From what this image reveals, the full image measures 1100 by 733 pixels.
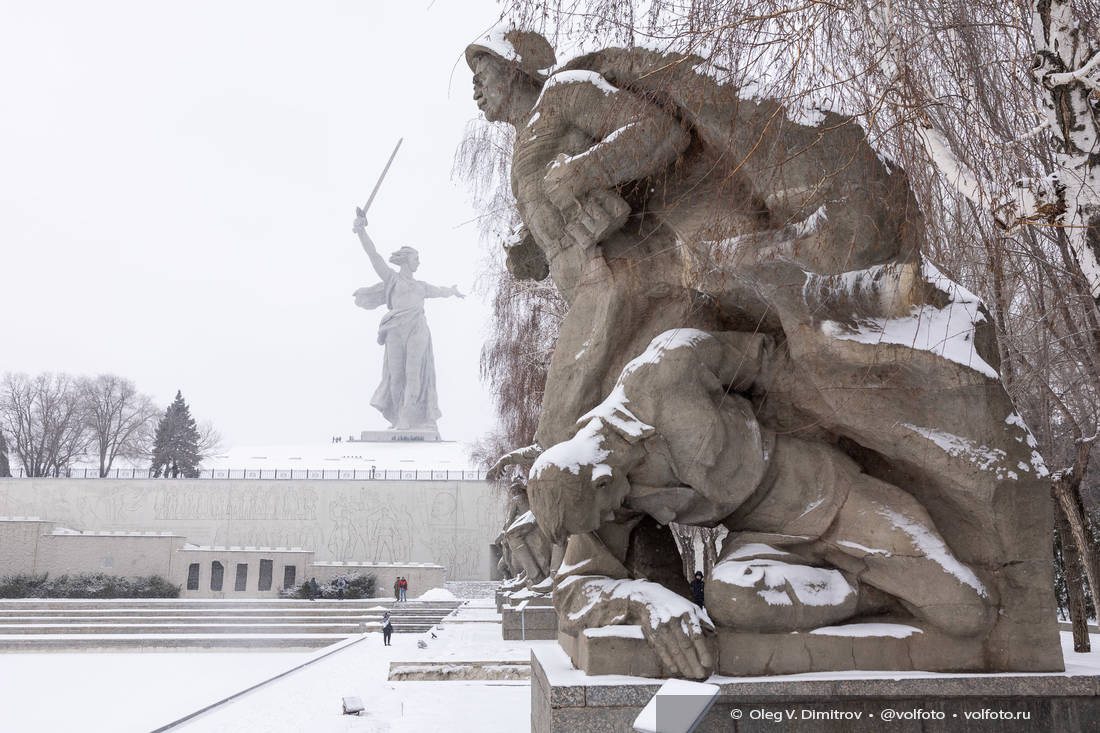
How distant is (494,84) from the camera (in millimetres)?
4004

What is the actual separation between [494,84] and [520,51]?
201 millimetres

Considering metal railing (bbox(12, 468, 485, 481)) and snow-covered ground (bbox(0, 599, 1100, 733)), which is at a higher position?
metal railing (bbox(12, 468, 485, 481))

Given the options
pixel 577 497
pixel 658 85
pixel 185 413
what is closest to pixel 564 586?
pixel 577 497

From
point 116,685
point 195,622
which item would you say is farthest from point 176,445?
point 116,685

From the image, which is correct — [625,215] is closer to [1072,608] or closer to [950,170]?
[950,170]

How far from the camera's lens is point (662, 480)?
3.16m

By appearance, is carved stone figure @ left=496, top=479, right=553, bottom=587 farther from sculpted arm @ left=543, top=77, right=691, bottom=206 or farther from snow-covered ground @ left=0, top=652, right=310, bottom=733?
sculpted arm @ left=543, top=77, right=691, bottom=206

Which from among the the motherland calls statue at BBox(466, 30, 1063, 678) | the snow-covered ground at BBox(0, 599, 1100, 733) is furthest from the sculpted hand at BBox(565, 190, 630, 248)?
the snow-covered ground at BBox(0, 599, 1100, 733)

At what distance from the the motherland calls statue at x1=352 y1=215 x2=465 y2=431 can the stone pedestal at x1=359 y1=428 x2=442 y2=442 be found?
287 mm

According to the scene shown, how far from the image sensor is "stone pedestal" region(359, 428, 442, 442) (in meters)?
42.4

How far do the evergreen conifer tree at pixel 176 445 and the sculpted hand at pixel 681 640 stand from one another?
43318mm

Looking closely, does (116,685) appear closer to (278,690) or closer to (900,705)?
(278,690)

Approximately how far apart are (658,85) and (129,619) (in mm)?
20621

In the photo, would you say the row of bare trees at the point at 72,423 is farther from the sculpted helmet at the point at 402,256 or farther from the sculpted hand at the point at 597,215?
the sculpted hand at the point at 597,215
